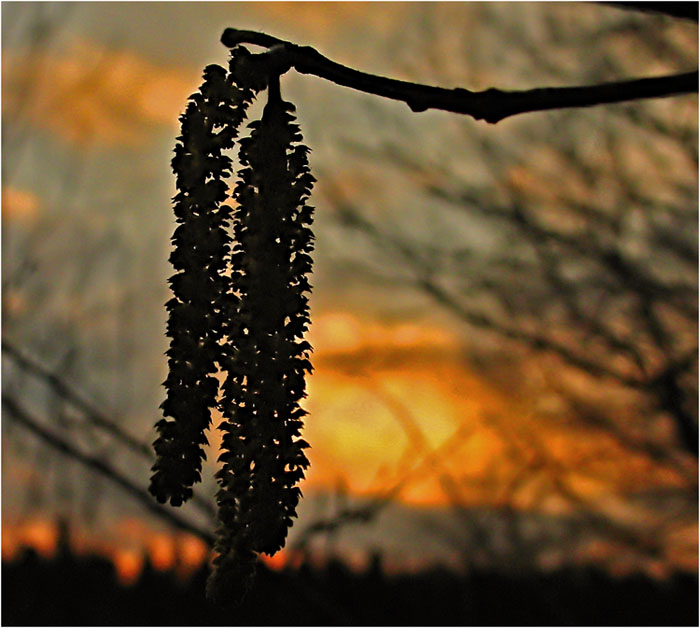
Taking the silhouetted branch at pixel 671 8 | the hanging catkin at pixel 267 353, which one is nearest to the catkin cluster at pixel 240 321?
the hanging catkin at pixel 267 353

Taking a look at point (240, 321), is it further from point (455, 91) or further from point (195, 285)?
point (455, 91)

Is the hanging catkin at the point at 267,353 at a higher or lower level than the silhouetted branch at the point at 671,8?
lower

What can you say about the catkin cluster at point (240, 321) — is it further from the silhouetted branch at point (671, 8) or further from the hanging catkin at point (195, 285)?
the silhouetted branch at point (671, 8)

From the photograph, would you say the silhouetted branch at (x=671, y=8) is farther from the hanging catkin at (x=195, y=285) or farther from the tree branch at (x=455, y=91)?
the hanging catkin at (x=195, y=285)

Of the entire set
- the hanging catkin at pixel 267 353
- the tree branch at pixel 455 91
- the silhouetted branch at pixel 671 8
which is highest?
the silhouetted branch at pixel 671 8

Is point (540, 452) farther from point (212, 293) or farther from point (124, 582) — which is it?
point (212, 293)

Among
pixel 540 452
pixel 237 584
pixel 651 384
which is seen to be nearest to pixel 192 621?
pixel 540 452

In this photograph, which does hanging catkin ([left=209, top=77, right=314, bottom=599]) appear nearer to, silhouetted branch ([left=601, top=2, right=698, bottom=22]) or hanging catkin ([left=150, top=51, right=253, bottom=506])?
hanging catkin ([left=150, top=51, right=253, bottom=506])

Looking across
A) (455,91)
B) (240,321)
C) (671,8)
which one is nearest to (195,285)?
(240,321)
